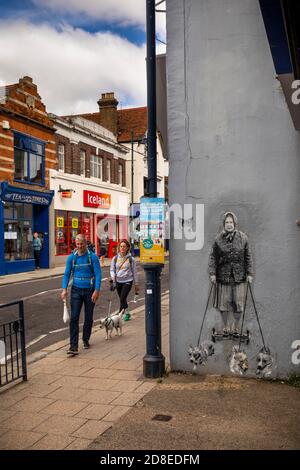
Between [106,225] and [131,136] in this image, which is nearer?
[106,225]

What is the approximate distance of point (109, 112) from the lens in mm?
39156

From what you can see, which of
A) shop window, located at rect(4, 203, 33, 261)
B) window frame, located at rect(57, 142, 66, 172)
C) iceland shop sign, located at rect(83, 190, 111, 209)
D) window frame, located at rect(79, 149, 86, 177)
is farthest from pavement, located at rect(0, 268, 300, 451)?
window frame, located at rect(79, 149, 86, 177)

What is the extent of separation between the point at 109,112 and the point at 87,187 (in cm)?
1002

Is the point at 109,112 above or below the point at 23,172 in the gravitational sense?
above

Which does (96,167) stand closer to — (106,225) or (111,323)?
(106,225)

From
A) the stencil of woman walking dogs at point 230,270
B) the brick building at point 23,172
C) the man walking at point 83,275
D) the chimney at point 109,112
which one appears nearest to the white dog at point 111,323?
the man walking at point 83,275

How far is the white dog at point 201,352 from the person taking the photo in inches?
254

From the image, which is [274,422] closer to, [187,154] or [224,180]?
[224,180]

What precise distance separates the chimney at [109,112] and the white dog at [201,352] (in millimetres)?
33784

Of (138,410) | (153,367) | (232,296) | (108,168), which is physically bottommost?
(138,410)

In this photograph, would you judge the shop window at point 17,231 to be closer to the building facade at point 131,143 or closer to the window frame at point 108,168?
the window frame at point 108,168

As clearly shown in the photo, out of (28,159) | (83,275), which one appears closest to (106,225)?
(28,159)

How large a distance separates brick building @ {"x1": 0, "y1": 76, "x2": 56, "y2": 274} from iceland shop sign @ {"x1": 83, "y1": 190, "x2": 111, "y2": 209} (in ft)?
14.6
